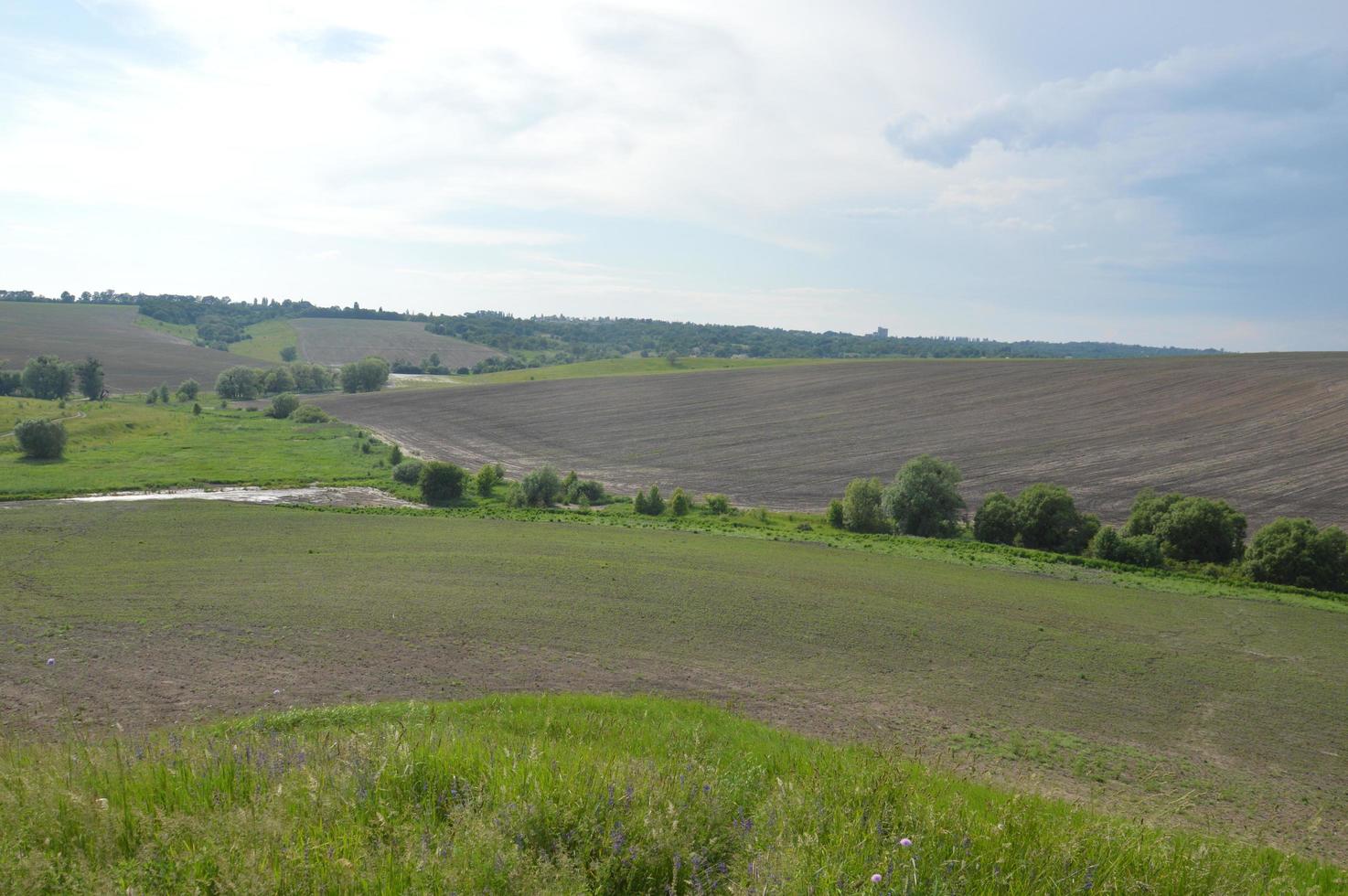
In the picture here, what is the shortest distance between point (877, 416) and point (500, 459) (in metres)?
38.3

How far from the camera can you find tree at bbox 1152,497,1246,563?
36.2 m

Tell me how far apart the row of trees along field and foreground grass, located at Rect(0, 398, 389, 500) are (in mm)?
36623

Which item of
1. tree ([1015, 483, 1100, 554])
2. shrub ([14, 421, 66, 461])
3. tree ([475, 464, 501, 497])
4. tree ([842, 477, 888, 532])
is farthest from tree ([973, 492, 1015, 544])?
shrub ([14, 421, 66, 461])

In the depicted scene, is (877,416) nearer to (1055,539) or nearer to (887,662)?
(1055,539)

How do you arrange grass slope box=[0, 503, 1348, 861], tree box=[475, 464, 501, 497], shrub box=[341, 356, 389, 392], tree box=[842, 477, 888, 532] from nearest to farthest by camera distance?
grass slope box=[0, 503, 1348, 861] < tree box=[842, 477, 888, 532] < tree box=[475, 464, 501, 497] < shrub box=[341, 356, 389, 392]

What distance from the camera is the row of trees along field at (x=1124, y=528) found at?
32781mm

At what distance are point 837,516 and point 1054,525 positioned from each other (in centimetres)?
1188

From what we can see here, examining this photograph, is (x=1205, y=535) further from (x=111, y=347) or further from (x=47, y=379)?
(x=111, y=347)

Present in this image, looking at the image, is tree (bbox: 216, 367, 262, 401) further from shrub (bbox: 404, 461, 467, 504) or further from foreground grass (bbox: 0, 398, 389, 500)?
shrub (bbox: 404, 461, 467, 504)

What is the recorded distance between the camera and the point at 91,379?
101 meters

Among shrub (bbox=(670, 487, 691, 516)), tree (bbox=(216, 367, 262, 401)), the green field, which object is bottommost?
shrub (bbox=(670, 487, 691, 516))

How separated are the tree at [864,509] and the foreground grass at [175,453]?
34.1 metres

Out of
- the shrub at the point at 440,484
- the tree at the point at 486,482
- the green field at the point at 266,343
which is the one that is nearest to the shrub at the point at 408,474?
the shrub at the point at 440,484

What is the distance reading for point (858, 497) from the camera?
45.2 meters
